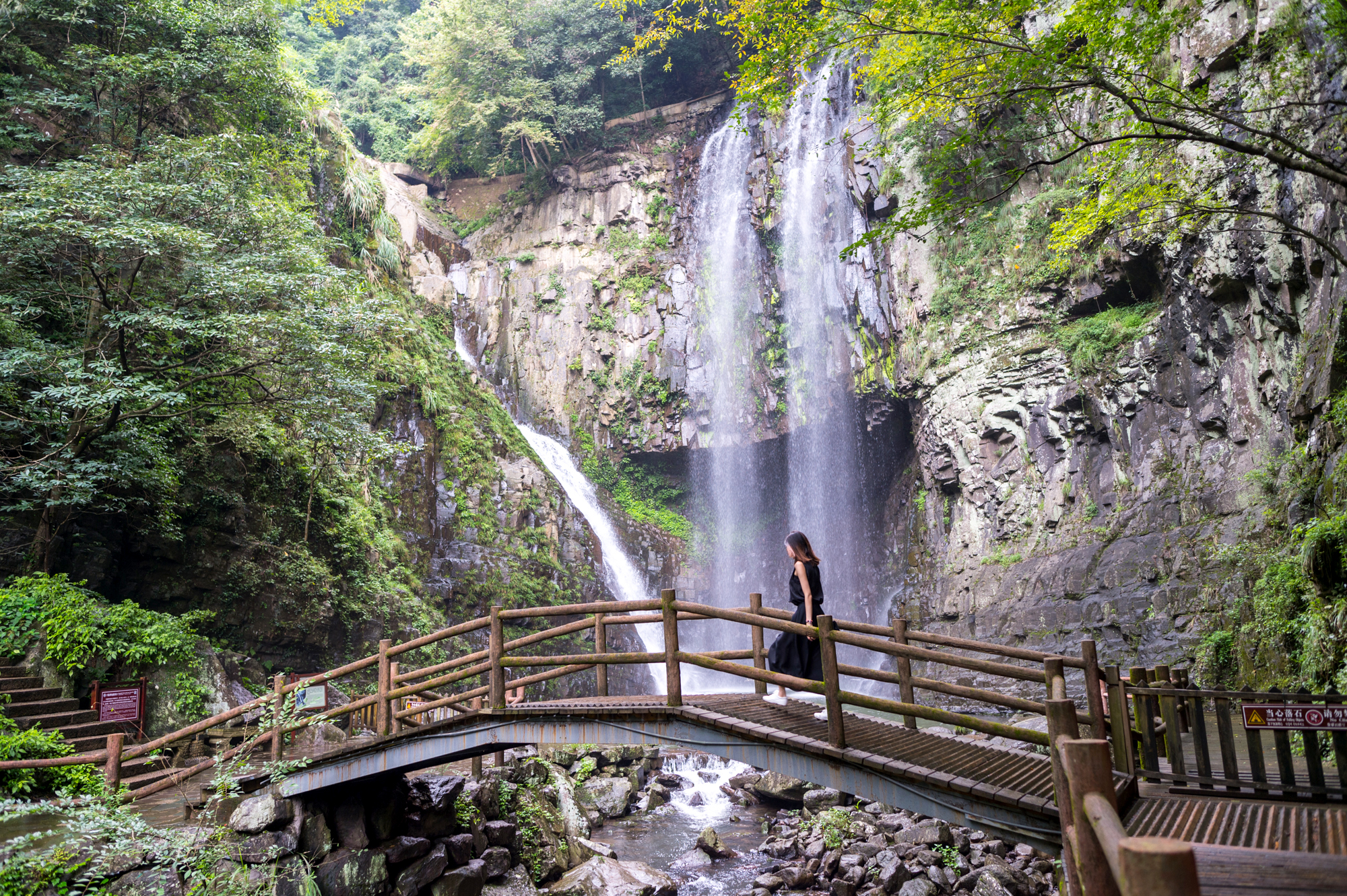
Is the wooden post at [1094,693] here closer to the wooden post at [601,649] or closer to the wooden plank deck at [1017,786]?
the wooden plank deck at [1017,786]

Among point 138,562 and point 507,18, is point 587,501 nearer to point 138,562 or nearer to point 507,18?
point 138,562

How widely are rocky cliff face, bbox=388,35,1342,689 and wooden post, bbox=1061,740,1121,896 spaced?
566cm

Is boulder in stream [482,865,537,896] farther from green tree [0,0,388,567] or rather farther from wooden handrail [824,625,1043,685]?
green tree [0,0,388,567]

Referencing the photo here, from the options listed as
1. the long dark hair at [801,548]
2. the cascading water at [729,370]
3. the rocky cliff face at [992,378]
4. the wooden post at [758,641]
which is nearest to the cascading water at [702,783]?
the wooden post at [758,641]

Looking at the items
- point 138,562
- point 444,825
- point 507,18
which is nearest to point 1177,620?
point 444,825

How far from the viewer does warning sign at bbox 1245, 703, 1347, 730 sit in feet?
11.4

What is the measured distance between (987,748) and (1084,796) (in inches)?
136

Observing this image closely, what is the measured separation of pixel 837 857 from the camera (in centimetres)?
810

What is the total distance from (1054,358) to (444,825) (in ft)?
45.7

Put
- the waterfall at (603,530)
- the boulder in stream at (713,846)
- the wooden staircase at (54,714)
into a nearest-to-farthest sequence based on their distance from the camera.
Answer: the wooden staircase at (54,714)
the boulder in stream at (713,846)
the waterfall at (603,530)

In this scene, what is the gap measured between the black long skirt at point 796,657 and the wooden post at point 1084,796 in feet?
10.6

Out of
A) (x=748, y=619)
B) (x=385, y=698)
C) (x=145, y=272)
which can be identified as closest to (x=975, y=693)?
(x=748, y=619)

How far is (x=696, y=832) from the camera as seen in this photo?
10.1 metres

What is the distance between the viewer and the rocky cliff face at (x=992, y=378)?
37.8 ft
